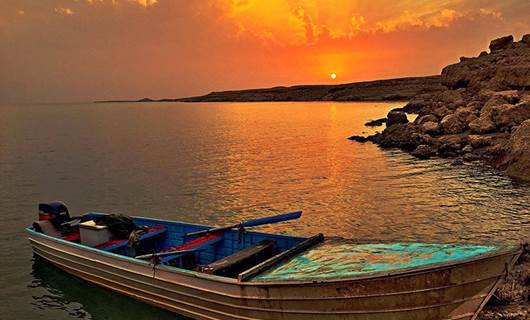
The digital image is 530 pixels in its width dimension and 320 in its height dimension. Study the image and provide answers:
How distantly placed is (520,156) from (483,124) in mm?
11888

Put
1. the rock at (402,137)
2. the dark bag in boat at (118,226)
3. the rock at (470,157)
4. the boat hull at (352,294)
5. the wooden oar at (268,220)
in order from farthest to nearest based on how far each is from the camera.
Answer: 1. the rock at (402,137)
2. the rock at (470,157)
3. the dark bag in boat at (118,226)
4. the wooden oar at (268,220)
5. the boat hull at (352,294)

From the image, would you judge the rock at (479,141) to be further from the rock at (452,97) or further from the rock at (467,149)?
the rock at (452,97)

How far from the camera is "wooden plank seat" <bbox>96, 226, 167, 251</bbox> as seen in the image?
14.2 m

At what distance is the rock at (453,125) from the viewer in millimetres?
42000

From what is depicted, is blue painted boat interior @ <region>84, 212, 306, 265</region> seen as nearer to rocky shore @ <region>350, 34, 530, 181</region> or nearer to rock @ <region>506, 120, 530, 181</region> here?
rock @ <region>506, 120, 530, 181</region>

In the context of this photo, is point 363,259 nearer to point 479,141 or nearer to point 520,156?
point 520,156

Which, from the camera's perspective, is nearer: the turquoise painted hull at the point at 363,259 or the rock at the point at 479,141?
the turquoise painted hull at the point at 363,259

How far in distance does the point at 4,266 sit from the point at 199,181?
53.5 ft

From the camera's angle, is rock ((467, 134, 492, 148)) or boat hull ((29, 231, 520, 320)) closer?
boat hull ((29, 231, 520, 320))

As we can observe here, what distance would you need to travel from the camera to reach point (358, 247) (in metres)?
10.6

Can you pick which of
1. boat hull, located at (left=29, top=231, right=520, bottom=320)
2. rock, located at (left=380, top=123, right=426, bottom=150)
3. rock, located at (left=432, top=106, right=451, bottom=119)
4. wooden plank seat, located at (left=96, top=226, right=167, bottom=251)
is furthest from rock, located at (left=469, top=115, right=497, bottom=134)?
boat hull, located at (left=29, top=231, right=520, bottom=320)

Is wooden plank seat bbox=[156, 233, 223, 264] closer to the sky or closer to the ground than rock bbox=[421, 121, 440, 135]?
closer to the ground

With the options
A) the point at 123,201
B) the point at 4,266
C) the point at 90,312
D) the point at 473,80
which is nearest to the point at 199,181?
the point at 123,201

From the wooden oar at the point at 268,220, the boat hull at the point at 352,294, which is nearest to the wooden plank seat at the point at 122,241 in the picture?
the wooden oar at the point at 268,220
